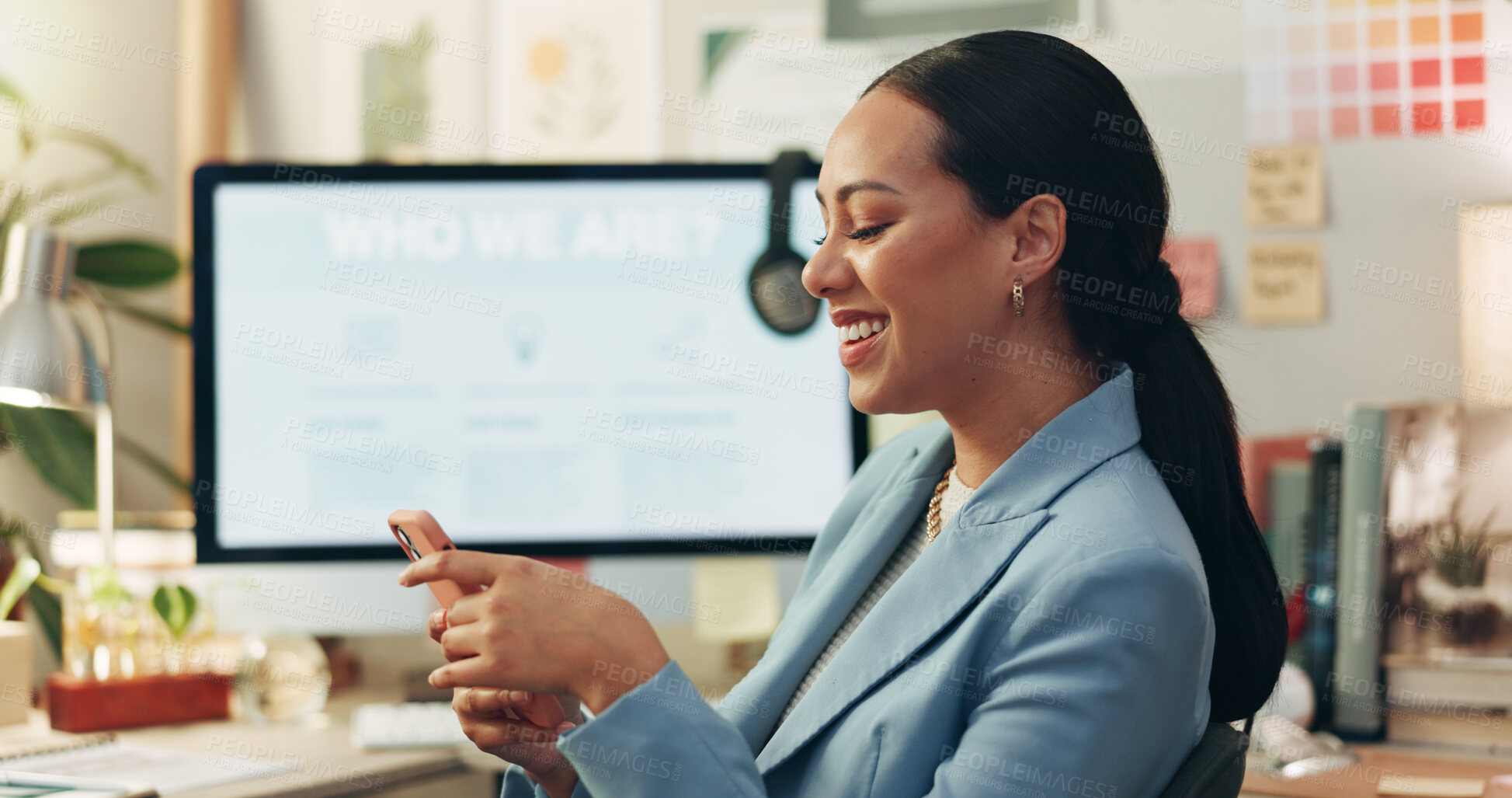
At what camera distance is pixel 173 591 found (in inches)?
48.8

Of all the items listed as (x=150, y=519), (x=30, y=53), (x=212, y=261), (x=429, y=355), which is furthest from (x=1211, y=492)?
(x=30, y=53)

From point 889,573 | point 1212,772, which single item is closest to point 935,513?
point 889,573

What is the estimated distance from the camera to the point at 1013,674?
2.20 ft

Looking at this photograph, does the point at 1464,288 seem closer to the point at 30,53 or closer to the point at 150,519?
the point at 150,519

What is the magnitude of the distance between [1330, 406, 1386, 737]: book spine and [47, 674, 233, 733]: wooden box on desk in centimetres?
113

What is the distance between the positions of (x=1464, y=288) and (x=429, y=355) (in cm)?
111

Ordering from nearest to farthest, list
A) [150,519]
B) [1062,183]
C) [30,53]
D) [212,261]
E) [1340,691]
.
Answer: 1. [1062,183]
2. [1340,691]
3. [212,261]
4. [150,519]
5. [30,53]

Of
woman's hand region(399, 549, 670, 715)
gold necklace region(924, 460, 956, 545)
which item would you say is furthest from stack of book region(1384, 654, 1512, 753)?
woman's hand region(399, 549, 670, 715)

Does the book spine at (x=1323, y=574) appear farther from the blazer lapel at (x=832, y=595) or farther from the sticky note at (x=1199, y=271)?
the blazer lapel at (x=832, y=595)

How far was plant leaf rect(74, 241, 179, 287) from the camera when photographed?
4.73 feet

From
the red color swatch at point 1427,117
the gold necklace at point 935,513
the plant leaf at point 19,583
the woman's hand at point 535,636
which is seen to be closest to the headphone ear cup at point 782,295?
the gold necklace at point 935,513

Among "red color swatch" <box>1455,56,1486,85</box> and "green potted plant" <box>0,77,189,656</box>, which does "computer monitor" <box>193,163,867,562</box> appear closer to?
"green potted plant" <box>0,77,189,656</box>

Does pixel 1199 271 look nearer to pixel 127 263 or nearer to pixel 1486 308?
pixel 1486 308

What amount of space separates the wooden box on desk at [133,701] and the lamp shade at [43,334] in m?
0.29
